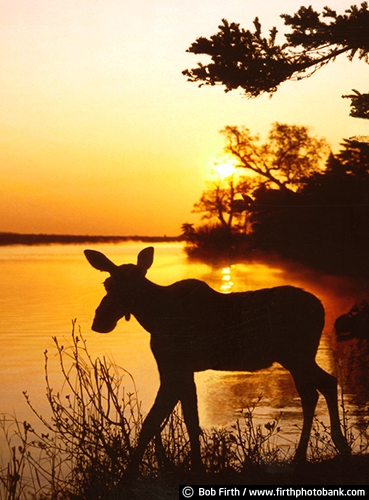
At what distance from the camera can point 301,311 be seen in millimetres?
10023

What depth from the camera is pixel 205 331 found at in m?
9.67

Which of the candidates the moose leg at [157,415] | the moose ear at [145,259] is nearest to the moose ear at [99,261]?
the moose ear at [145,259]

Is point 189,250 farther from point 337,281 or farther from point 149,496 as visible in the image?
point 149,496

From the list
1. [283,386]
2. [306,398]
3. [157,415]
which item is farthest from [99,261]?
[283,386]

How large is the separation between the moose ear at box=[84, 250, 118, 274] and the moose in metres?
0.01

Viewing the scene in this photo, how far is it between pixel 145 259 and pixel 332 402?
2.66m

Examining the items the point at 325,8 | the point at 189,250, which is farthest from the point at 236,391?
the point at 189,250

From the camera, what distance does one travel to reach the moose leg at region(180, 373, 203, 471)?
9148mm

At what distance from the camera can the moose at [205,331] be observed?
9.33 meters

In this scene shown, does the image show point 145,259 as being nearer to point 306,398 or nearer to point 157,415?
point 157,415

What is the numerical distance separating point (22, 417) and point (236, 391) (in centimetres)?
600

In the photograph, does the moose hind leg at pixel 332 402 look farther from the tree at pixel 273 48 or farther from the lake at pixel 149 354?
the tree at pixel 273 48

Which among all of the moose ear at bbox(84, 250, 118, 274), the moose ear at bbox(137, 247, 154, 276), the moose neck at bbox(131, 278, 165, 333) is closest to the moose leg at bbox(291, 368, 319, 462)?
the moose neck at bbox(131, 278, 165, 333)

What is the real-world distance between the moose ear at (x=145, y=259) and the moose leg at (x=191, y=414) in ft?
4.13
